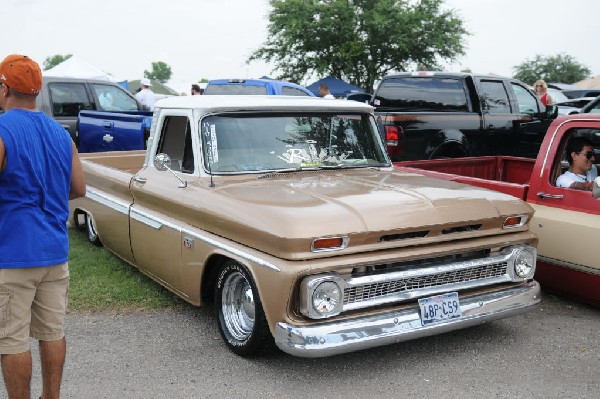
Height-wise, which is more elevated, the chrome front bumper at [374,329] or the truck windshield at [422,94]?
the truck windshield at [422,94]

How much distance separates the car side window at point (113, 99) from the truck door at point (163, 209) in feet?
21.7

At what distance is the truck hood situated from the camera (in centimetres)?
372

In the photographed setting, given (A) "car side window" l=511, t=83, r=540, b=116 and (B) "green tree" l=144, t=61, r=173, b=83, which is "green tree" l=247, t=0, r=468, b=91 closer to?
(A) "car side window" l=511, t=83, r=540, b=116

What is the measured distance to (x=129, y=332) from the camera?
15.5 ft

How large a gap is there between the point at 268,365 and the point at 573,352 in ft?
6.78

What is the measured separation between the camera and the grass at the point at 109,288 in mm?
5320

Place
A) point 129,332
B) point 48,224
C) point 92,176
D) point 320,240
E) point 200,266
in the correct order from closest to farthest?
point 48,224 → point 320,240 → point 200,266 → point 129,332 → point 92,176

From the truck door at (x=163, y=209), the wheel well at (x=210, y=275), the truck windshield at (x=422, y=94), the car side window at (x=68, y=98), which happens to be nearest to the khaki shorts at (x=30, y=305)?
the wheel well at (x=210, y=275)

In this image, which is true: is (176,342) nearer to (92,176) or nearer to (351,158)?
(351,158)

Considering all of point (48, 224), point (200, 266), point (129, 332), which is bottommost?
point (129, 332)

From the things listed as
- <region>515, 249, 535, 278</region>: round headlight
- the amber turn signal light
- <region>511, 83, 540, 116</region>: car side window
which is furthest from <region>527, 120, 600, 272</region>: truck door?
<region>511, 83, 540, 116</region>: car side window

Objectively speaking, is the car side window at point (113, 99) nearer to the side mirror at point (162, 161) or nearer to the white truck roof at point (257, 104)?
the white truck roof at point (257, 104)

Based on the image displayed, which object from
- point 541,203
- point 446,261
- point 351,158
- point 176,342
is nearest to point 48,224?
point 176,342

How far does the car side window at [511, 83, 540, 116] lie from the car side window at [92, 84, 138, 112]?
6553 millimetres
